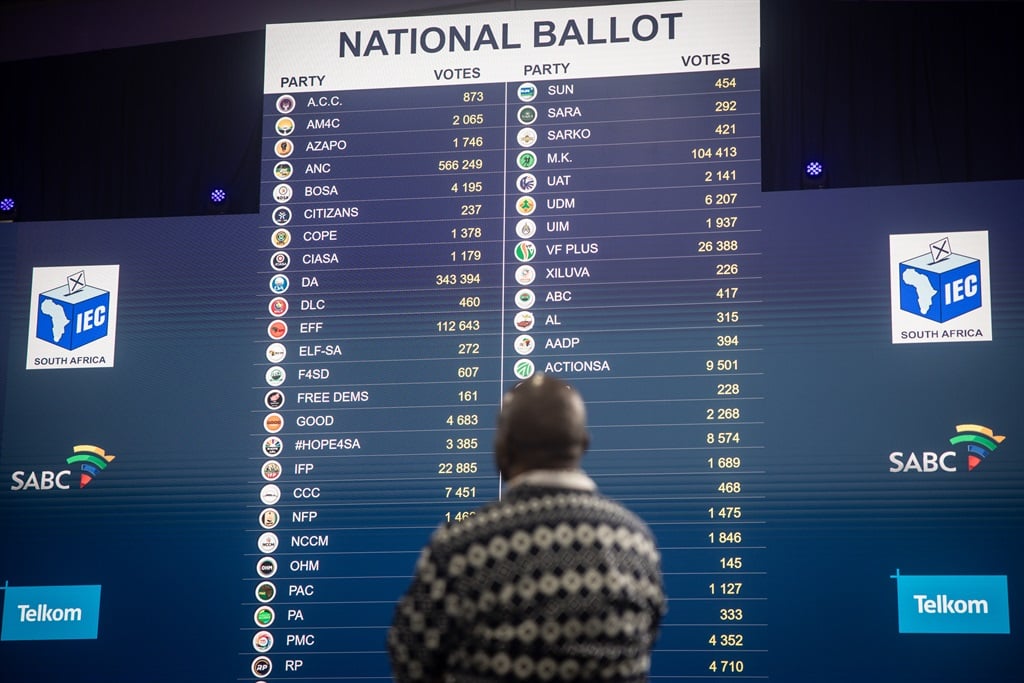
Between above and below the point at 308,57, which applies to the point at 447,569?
below

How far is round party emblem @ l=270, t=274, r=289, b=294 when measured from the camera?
5.06 meters

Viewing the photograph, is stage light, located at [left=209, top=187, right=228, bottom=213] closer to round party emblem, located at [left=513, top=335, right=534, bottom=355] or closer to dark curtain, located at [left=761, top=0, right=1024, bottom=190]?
round party emblem, located at [left=513, top=335, right=534, bottom=355]

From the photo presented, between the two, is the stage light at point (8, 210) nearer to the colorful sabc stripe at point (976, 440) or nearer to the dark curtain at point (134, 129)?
the dark curtain at point (134, 129)

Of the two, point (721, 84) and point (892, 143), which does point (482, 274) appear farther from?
point (892, 143)

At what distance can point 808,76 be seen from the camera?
4.92m

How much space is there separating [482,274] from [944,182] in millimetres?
1634

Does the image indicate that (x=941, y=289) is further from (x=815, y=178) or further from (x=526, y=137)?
(x=526, y=137)

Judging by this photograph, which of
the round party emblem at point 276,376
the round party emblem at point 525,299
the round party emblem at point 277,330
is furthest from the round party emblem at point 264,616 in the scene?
the round party emblem at point 525,299

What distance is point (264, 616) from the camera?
484cm

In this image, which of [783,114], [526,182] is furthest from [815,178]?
[526,182]

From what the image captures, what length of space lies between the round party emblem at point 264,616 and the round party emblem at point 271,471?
454mm

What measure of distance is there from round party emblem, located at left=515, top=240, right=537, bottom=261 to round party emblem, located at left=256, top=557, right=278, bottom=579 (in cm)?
138

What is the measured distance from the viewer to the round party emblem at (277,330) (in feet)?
16.5

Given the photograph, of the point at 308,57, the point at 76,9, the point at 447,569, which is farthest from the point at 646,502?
the point at 76,9
